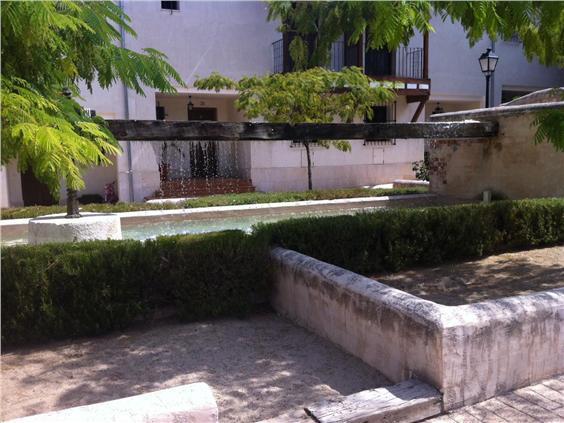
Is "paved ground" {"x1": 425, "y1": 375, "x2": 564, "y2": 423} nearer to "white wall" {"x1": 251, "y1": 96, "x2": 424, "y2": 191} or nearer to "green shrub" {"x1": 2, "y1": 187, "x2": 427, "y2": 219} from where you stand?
"green shrub" {"x1": 2, "y1": 187, "x2": 427, "y2": 219}

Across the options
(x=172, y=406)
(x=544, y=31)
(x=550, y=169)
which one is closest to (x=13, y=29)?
(x=172, y=406)

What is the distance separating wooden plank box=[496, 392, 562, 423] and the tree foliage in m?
3.03

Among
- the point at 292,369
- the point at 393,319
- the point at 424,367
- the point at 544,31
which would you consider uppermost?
the point at 544,31

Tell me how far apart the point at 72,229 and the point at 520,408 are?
196 inches

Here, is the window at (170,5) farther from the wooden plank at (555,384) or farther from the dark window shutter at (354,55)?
the wooden plank at (555,384)

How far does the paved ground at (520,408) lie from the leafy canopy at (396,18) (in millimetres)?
3044

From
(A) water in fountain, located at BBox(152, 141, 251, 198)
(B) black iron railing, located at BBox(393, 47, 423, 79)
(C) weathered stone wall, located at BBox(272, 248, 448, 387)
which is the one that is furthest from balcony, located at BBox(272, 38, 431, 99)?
(C) weathered stone wall, located at BBox(272, 248, 448, 387)

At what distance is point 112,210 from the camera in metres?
12.3

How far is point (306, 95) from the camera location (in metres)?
14.7

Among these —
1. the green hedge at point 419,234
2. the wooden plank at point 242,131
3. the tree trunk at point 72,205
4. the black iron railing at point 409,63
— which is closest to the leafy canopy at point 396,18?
the green hedge at point 419,234

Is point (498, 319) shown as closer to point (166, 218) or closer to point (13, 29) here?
point (13, 29)

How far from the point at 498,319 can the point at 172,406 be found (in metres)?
2.25

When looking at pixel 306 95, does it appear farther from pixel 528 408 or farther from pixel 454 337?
pixel 528 408

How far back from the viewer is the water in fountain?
17.6m
